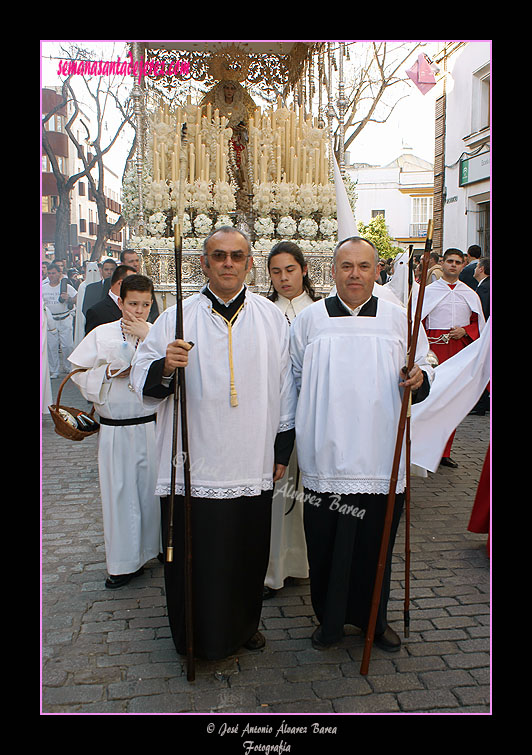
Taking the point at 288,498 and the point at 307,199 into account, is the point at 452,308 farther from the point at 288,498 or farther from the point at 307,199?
the point at 288,498

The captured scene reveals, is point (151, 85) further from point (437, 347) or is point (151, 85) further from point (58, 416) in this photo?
point (58, 416)

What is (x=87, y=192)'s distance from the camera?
83.0ft

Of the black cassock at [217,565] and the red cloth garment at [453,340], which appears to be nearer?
the black cassock at [217,565]

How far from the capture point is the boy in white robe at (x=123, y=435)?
3.91 metres

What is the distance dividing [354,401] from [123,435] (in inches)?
64.2

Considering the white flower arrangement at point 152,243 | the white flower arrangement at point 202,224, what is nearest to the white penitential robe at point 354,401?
the white flower arrangement at point 202,224

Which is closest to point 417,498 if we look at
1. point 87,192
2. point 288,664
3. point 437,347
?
point 437,347

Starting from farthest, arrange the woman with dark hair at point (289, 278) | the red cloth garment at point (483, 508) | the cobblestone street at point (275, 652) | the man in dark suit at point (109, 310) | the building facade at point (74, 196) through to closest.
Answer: the building facade at point (74, 196) → the man in dark suit at point (109, 310) → the red cloth garment at point (483, 508) → the woman with dark hair at point (289, 278) → the cobblestone street at point (275, 652)

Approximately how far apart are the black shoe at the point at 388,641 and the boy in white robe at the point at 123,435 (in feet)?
5.13

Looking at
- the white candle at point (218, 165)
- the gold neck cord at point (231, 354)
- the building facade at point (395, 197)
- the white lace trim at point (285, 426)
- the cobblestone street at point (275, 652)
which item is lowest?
the cobblestone street at point (275, 652)

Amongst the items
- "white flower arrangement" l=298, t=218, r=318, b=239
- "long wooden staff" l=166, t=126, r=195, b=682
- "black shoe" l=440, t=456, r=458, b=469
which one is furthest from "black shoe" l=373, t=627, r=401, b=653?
"white flower arrangement" l=298, t=218, r=318, b=239

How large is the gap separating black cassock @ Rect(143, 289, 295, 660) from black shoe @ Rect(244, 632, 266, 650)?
94 mm

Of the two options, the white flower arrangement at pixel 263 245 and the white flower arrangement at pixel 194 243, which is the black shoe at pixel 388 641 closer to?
the white flower arrangement at pixel 263 245

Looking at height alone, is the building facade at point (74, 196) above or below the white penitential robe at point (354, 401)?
above
